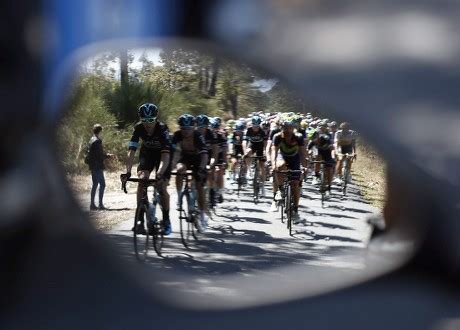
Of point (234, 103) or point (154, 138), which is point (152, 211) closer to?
point (154, 138)

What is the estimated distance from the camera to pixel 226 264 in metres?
1.14

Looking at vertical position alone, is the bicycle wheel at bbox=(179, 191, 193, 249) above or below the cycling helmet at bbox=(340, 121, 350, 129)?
below

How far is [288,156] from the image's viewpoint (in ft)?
3.58

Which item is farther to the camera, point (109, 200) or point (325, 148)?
point (109, 200)

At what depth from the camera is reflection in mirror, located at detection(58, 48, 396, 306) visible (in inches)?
40.5

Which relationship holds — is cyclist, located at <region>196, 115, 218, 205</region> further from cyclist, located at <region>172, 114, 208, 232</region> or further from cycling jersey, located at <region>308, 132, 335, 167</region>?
cycling jersey, located at <region>308, 132, 335, 167</region>

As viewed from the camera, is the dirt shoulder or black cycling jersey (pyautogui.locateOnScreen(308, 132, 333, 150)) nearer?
black cycling jersey (pyautogui.locateOnScreen(308, 132, 333, 150))

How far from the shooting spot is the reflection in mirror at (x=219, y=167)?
1029mm

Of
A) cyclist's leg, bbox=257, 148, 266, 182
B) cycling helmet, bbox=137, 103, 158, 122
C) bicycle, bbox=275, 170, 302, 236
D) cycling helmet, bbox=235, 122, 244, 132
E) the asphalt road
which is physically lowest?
the asphalt road

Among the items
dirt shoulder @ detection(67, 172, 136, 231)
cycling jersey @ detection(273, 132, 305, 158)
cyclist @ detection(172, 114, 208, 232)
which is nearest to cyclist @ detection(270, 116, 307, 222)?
cycling jersey @ detection(273, 132, 305, 158)

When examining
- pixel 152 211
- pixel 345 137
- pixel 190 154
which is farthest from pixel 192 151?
pixel 345 137

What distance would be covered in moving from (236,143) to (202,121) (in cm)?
7

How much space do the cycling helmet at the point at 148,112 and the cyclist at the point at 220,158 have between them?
0.29 ft

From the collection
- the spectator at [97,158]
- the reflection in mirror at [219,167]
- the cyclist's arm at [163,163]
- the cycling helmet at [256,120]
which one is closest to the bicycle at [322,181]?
the reflection in mirror at [219,167]
